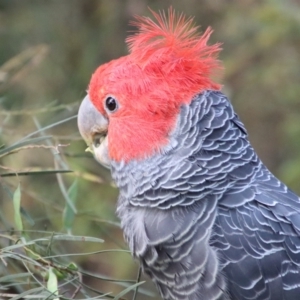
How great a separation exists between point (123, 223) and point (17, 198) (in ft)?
1.63

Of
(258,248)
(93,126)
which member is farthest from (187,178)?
(93,126)

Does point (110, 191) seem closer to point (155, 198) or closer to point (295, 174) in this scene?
point (295, 174)

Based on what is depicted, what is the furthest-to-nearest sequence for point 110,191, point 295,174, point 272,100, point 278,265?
point 272,100, point 110,191, point 295,174, point 278,265

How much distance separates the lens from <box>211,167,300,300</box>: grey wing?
1.86 meters

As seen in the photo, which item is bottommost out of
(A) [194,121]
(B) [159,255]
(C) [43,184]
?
(C) [43,184]

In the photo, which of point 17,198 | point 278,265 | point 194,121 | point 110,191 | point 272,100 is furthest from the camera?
point 272,100

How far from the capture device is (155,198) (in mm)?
1982

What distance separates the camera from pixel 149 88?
205 centimetres

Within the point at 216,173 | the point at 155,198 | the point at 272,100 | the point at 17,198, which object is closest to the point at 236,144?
the point at 216,173

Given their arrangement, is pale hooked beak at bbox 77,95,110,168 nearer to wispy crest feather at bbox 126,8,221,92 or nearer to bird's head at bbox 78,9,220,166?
bird's head at bbox 78,9,220,166

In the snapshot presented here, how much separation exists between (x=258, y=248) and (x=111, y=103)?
0.74m

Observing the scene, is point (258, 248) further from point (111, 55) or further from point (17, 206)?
point (111, 55)

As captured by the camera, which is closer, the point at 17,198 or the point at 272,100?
the point at 17,198

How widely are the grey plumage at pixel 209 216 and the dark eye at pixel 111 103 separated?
209mm
